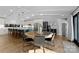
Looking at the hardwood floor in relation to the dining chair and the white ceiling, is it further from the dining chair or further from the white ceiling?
the white ceiling

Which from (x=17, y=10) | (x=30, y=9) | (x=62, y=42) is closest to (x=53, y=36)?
(x=62, y=42)

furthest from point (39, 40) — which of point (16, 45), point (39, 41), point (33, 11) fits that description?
point (33, 11)

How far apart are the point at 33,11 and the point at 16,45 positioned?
0.82m

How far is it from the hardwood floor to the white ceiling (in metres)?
0.51

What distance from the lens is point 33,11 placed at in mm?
2338

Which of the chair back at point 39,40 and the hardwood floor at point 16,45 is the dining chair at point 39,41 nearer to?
the chair back at point 39,40

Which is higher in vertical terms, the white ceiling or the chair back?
the white ceiling

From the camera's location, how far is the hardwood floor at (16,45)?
7.51 ft

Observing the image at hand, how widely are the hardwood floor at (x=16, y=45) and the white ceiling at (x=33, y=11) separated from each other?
0.51 meters

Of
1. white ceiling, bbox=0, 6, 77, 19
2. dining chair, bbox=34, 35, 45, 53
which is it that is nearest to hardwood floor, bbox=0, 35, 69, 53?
dining chair, bbox=34, 35, 45, 53

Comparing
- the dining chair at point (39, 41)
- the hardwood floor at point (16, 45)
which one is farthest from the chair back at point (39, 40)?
the hardwood floor at point (16, 45)

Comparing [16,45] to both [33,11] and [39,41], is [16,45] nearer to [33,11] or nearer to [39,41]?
[39,41]

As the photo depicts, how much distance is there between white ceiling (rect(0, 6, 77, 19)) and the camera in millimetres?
2293
